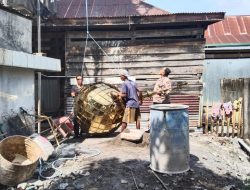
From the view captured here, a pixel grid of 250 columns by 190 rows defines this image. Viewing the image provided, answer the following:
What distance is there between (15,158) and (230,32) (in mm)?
13645

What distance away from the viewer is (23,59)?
782 centimetres

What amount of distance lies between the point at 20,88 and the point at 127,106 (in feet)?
8.83

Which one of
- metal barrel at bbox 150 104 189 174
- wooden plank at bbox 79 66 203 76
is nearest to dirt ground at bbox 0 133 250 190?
metal barrel at bbox 150 104 189 174

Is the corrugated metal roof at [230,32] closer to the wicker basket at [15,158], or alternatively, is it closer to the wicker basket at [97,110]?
the wicker basket at [97,110]

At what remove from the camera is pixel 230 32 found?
17562 mm

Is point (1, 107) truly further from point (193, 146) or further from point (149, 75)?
point (149, 75)

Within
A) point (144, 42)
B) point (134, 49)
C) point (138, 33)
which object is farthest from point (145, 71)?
point (138, 33)

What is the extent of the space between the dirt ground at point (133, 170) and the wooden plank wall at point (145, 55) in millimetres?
3274

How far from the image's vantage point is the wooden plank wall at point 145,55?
1160cm

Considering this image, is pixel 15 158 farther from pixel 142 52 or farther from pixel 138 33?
pixel 138 33

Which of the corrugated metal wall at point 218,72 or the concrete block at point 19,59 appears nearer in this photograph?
the concrete block at point 19,59

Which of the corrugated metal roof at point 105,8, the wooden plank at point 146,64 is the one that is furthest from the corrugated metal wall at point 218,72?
the corrugated metal roof at point 105,8

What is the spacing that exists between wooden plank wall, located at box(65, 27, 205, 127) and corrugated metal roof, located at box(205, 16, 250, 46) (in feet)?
14.9

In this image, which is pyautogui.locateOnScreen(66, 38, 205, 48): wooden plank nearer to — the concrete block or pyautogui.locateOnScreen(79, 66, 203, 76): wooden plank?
pyautogui.locateOnScreen(79, 66, 203, 76): wooden plank
